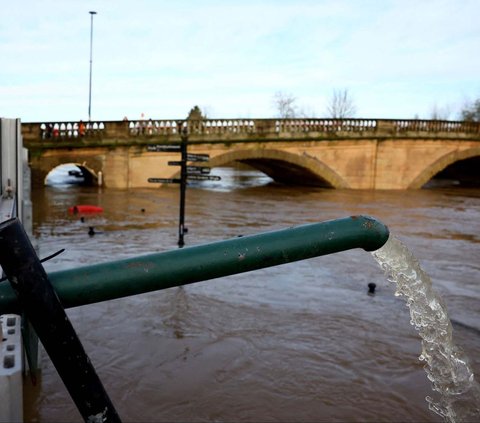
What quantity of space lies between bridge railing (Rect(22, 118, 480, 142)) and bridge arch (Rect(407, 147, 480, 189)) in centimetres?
110

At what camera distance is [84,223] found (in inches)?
520

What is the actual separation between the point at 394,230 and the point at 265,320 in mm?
8021

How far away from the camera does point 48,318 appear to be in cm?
94

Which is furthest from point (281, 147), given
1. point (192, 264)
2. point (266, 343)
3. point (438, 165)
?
point (192, 264)

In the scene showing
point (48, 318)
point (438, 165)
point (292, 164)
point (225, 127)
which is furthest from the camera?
point (438, 165)

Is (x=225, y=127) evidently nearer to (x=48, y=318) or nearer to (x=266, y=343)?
(x=266, y=343)

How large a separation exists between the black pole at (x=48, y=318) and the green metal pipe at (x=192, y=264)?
38 mm

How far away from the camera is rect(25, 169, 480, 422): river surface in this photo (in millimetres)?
4266

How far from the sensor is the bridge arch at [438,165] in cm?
2784

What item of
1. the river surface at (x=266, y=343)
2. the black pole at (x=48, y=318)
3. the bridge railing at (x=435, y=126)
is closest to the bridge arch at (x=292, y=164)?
the bridge railing at (x=435, y=126)

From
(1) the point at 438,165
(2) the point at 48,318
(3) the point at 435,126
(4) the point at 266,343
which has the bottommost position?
(4) the point at 266,343

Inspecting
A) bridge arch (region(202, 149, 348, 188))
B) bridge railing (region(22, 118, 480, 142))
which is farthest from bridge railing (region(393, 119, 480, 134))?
bridge arch (region(202, 149, 348, 188))

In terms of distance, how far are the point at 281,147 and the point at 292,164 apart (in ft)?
6.24

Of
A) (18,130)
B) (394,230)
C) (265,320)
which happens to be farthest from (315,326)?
(394,230)
